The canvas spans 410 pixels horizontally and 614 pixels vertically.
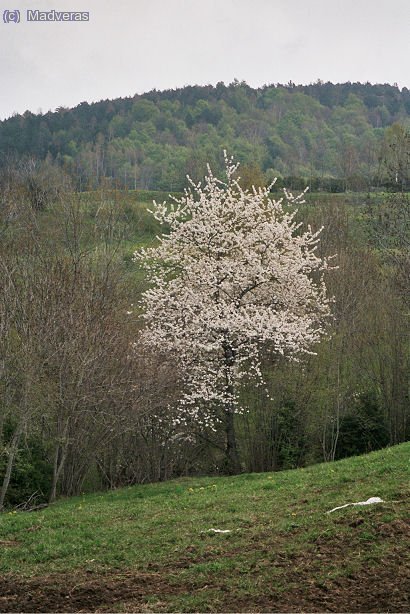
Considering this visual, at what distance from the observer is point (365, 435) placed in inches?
829

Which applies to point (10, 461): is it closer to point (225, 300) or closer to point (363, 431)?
point (225, 300)

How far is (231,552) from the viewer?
8367 mm

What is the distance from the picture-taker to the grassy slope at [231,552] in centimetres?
695

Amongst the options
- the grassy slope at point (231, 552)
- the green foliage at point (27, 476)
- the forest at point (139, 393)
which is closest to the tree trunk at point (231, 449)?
the forest at point (139, 393)

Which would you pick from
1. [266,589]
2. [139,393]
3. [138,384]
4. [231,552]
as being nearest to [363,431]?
[139,393]

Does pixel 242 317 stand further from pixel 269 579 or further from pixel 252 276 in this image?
pixel 269 579

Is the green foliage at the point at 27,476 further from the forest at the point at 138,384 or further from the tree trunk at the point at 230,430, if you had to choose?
the tree trunk at the point at 230,430

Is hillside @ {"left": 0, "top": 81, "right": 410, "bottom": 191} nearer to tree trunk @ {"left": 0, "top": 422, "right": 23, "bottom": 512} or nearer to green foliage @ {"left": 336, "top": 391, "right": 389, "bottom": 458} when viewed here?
green foliage @ {"left": 336, "top": 391, "right": 389, "bottom": 458}

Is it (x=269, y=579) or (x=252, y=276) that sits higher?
(x=252, y=276)

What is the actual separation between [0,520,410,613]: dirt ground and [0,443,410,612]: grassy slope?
1 cm

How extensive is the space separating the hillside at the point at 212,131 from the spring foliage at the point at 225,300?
58258 mm

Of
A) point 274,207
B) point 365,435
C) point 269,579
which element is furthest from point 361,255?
point 269,579

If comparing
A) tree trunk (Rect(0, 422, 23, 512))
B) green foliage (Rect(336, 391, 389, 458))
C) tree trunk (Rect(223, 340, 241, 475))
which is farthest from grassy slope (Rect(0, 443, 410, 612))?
green foliage (Rect(336, 391, 389, 458))

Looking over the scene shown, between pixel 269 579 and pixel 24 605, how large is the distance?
240 cm
